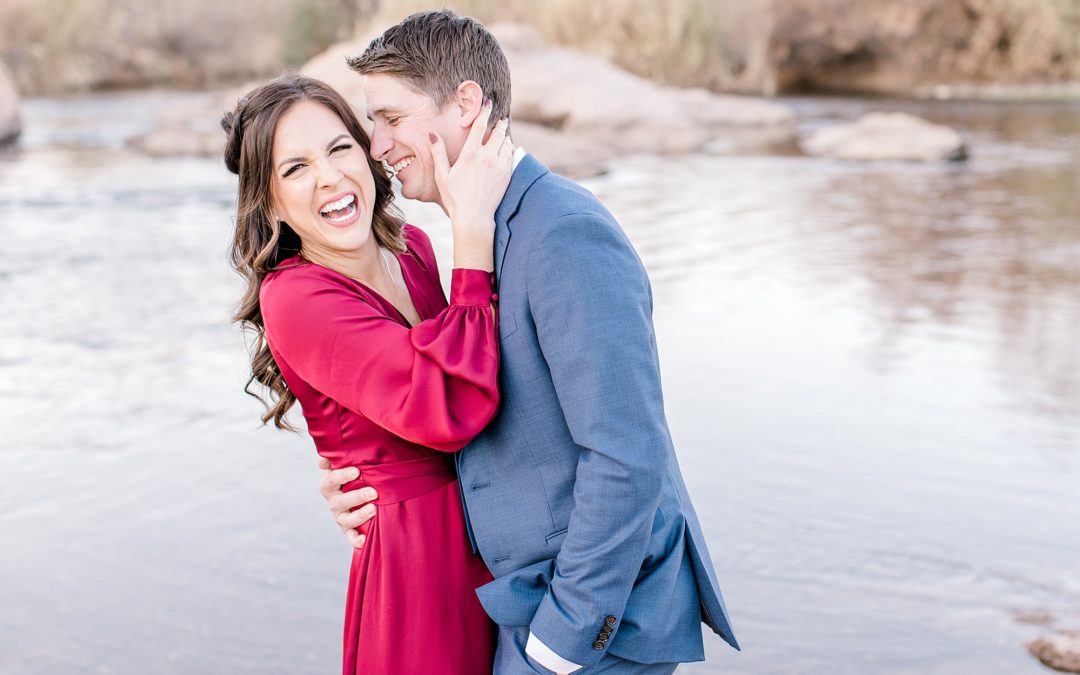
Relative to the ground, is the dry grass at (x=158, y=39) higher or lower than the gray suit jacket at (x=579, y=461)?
lower

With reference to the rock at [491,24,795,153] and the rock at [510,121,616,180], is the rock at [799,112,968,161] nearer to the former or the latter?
the rock at [491,24,795,153]

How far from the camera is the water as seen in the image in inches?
137

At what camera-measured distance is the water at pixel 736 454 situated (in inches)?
137

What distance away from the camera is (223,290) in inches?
305

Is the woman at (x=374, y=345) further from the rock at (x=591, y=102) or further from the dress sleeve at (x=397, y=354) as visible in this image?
the rock at (x=591, y=102)

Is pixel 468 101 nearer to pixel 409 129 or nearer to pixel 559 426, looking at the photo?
pixel 409 129

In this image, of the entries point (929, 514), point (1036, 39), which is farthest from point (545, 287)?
point (1036, 39)

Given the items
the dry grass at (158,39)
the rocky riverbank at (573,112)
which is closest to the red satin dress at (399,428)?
the rocky riverbank at (573,112)

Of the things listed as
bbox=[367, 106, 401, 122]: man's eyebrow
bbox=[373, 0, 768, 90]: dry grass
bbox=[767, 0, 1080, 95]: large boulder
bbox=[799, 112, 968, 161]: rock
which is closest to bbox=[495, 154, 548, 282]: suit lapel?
bbox=[367, 106, 401, 122]: man's eyebrow

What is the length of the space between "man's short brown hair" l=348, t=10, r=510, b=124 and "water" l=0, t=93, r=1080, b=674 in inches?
79.3

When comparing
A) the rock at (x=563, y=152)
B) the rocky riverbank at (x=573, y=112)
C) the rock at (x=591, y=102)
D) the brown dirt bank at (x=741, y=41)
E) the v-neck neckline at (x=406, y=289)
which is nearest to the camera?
the v-neck neckline at (x=406, y=289)

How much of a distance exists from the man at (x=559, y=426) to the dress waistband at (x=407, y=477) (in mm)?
133

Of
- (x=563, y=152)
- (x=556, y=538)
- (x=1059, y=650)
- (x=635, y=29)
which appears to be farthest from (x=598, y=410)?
(x=635, y=29)

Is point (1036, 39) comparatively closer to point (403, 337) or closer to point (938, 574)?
point (938, 574)
